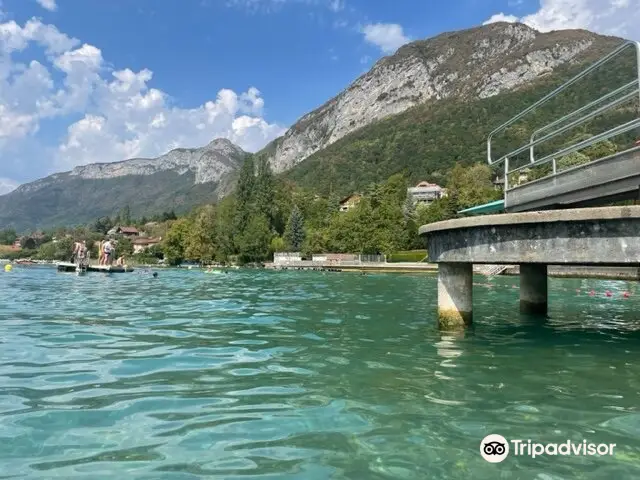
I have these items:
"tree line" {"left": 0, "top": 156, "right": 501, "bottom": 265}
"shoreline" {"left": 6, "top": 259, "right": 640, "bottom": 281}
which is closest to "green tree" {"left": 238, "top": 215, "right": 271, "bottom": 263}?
"tree line" {"left": 0, "top": 156, "right": 501, "bottom": 265}

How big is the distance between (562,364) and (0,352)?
9.86 metres

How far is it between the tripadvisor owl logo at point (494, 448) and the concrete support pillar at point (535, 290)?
12421mm

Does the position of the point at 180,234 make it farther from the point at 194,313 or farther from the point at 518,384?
the point at 518,384

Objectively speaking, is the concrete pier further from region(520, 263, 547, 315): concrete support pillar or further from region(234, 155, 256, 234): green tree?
region(234, 155, 256, 234): green tree

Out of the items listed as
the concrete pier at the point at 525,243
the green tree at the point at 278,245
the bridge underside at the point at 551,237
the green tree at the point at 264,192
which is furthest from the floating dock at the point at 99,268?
the green tree at the point at 264,192

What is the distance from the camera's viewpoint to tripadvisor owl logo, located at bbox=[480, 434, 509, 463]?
428 cm

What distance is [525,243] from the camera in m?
8.97

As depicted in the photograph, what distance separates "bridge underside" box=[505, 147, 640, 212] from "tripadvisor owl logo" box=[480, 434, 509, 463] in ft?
20.8

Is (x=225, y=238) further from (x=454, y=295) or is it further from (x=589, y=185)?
(x=589, y=185)

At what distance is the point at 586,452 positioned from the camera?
174 inches

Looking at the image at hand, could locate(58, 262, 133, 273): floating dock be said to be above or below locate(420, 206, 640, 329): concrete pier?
below

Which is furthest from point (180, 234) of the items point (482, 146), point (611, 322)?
point (611, 322)

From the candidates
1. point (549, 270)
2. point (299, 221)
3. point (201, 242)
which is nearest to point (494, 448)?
point (549, 270)

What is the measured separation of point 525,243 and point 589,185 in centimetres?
229
